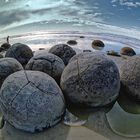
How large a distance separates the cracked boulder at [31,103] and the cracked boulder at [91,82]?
16.3 inches

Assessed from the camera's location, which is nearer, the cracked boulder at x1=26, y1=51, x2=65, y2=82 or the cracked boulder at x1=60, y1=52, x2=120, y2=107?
the cracked boulder at x1=60, y1=52, x2=120, y2=107

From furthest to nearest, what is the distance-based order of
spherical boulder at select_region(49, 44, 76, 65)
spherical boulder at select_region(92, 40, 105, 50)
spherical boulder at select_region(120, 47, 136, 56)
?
spherical boulder at select_region(92, 40, 105, 50) → spherical boulder at select_region(120, 47, 136, 56) → spherical boulder at select_region(49, 44, 76, 65)

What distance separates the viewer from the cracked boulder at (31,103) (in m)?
5.37

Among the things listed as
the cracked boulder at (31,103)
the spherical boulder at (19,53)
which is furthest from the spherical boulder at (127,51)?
the cracked boulder at (31,103)

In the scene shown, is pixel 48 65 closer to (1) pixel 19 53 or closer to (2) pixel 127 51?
(1) pixel 19 53

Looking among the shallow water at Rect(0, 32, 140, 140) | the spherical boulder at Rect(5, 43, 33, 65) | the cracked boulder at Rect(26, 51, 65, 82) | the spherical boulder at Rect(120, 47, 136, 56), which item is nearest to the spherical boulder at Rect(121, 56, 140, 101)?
the shallow water at Rect(0, 32, 140, 140)

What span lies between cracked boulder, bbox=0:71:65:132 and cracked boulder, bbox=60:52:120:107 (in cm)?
41

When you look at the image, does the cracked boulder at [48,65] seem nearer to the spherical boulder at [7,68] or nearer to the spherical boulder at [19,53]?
the spherical boulder at [7,68]

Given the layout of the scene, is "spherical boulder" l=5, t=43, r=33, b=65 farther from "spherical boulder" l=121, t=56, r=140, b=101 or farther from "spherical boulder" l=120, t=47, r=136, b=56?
"spherical boulder" l=120, t=47, r=136, b=56

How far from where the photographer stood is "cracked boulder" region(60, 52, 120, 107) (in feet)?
19.5

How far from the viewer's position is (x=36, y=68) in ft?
23.3

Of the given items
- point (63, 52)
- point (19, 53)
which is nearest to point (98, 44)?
point (63, 52)

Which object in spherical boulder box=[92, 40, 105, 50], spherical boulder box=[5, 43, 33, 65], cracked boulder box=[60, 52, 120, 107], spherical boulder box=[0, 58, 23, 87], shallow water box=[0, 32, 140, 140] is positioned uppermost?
cracked boulder box=[60, 52, 120, 107]

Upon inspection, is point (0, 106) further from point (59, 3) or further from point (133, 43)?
point (59, 3)
